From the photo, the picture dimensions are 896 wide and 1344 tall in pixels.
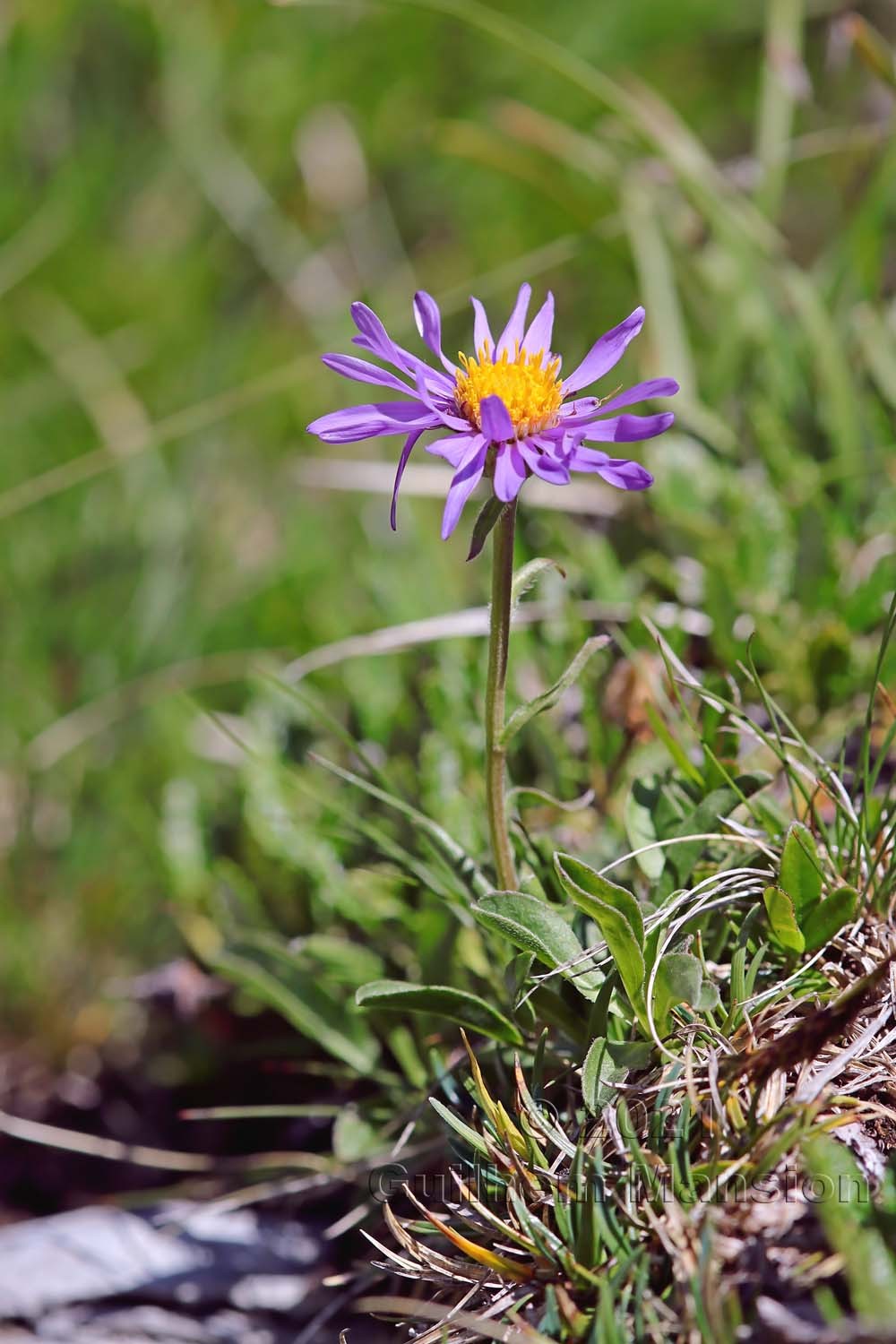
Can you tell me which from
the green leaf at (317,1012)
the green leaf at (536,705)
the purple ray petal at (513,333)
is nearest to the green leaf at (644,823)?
the green leaf at (536,705)

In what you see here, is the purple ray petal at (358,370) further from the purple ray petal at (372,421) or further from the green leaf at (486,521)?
the green leaf at (486,521)

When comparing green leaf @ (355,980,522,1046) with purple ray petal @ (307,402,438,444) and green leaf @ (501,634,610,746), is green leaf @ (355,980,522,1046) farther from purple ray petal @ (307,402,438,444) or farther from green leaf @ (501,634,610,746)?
purple ray petal @ (307,402,438,444)

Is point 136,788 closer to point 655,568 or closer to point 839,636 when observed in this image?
point 655,568

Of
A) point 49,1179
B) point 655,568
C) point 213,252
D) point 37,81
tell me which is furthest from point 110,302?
point 49,1179

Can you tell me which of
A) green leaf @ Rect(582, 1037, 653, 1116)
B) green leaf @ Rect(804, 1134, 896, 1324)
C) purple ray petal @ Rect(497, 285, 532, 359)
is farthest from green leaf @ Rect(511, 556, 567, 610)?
green leaf @ Rect(804, 1134, 896, 1324)

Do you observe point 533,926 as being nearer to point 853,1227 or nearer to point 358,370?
point 853,1227

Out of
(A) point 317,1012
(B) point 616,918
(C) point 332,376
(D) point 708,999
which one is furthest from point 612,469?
(C) point 332,376
